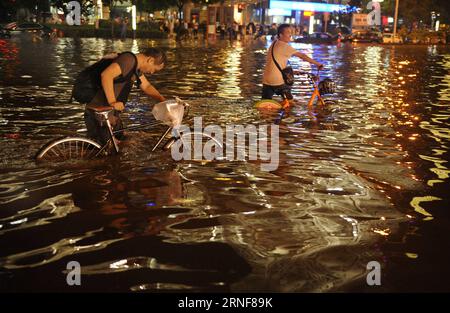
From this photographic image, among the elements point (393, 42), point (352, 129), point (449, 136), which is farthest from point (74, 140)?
point (393, 42)

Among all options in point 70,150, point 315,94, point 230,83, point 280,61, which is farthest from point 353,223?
point 230,83

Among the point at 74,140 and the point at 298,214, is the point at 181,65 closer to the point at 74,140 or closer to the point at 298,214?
the point at 74,140

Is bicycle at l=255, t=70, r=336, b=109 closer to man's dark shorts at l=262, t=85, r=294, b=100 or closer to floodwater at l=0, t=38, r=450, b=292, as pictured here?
man's dark shorts at l=262, t=85, r=294, b=100

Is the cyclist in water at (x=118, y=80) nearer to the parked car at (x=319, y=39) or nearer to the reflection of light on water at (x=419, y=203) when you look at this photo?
the reflection of light on water at (x=419, y=203)

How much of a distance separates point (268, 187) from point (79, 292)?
3.15 meters

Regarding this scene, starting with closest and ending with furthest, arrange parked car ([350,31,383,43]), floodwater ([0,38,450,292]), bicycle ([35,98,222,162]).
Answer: floodwater ([0,38,450,292]) < bicycle ([35,98,222,162]) < parked car ([350,31,383,43])

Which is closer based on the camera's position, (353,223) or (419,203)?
(353,223)

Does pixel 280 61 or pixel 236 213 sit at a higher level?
pixel 280 61

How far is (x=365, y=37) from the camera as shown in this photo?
6400 centimetres

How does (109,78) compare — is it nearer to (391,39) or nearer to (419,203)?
(419,203)

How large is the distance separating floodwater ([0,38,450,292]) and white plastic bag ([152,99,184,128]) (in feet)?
2.07

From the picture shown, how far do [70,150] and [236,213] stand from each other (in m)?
2.58

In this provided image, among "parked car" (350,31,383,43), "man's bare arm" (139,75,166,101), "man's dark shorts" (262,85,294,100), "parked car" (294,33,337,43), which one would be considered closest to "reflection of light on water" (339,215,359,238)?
"man's bare arm" (139,75,166,101)

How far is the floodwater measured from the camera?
4.50 metres
